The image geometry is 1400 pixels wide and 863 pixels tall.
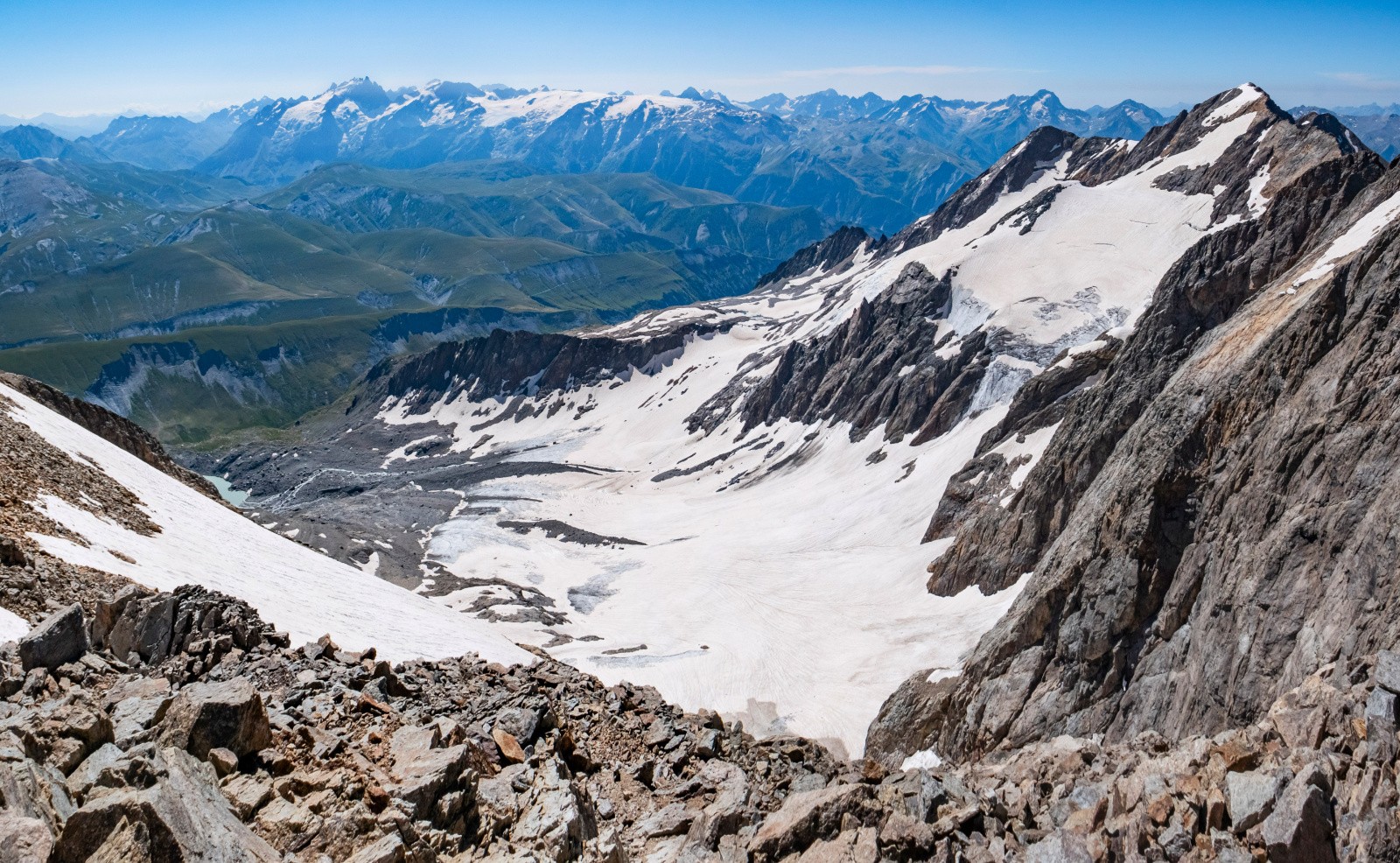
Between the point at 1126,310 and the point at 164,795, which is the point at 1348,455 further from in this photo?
the point at 1126,310

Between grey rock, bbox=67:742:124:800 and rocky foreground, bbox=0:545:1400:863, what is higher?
grey rock, bbox=67:742:124:800

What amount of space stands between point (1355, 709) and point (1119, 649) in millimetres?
28755

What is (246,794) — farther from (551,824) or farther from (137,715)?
(551,824)

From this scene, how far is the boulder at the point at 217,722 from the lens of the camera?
16.3 metres

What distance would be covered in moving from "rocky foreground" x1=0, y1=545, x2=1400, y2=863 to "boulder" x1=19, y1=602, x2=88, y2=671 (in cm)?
5

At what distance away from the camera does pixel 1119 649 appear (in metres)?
45.1

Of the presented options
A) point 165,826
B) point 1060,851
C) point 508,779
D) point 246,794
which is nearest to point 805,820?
point 1060,851

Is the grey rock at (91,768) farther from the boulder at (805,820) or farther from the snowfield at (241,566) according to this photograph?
the snowfield at (241,566)

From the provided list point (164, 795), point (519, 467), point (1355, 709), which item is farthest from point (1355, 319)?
point (519, 467)

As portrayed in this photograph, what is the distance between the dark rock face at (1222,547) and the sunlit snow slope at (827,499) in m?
13.3

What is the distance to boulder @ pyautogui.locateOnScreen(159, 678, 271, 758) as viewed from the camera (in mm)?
16297

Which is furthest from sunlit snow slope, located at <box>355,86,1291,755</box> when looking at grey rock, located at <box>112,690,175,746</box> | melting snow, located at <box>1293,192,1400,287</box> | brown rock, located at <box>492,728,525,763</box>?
grey rock, located at <box>112,690,175,746</box>

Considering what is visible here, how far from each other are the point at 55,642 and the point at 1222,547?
150 ft

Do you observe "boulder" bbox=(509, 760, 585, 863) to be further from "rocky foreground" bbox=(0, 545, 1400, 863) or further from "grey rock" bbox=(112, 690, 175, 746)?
"grey rock" bbox=(112, 690, 175, 746)
